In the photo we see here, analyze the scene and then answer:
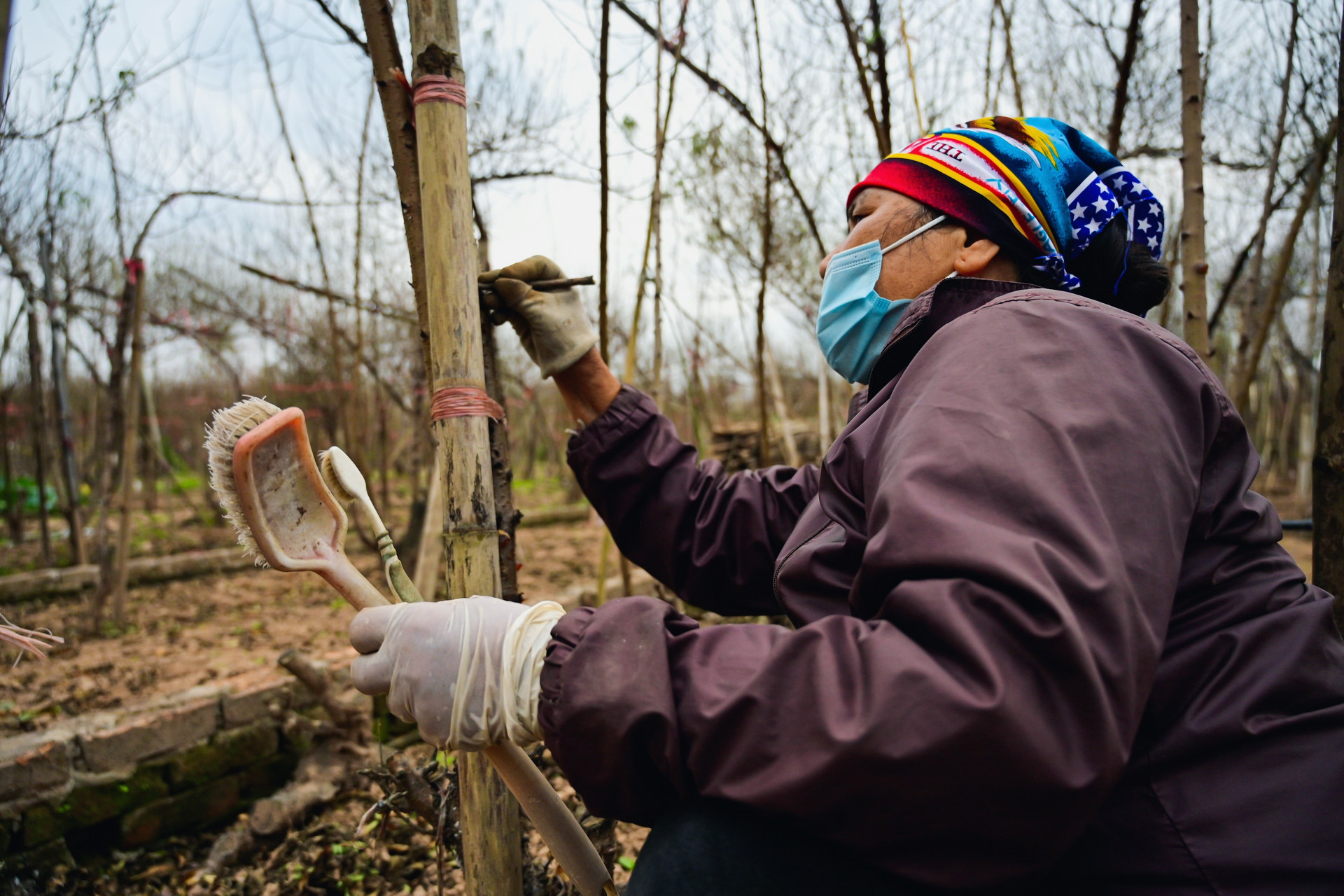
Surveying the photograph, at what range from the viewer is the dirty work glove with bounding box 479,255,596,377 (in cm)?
171

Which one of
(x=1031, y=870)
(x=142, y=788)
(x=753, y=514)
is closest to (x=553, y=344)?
(x=753, y=514)

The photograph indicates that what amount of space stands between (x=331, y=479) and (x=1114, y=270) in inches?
59.5

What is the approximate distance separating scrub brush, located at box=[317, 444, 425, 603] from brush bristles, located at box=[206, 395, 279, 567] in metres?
0.13

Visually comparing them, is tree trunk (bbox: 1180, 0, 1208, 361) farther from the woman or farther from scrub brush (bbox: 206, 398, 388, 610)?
scrub brush (bbox: 206, 398, 388, 610)

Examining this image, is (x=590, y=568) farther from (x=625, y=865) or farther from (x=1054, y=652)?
(x=1054, y=652)

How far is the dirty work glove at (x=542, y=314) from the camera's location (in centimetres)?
171

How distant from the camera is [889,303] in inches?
56.0

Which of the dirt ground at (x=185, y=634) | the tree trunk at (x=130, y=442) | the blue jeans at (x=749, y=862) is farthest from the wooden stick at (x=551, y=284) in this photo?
the tree trunk at (x=130, y=442)

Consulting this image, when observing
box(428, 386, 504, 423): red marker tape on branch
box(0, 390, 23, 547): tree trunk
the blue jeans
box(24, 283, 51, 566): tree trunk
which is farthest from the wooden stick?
box(0, 390, 23, 547): tree trunk

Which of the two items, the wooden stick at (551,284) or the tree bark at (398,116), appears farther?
the wooden stick at (551,284)

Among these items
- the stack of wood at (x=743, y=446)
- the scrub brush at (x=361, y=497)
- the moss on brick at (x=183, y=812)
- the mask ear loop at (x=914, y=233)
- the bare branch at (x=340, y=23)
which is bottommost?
the moss on brick at (x=183, y=812)

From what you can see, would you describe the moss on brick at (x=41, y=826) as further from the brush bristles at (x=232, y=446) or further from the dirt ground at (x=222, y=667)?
the brush bristles at (x=232, y=446)

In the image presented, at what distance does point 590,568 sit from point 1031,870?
6.02 meters

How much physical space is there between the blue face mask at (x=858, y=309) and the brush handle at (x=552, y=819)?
3.10 ft
